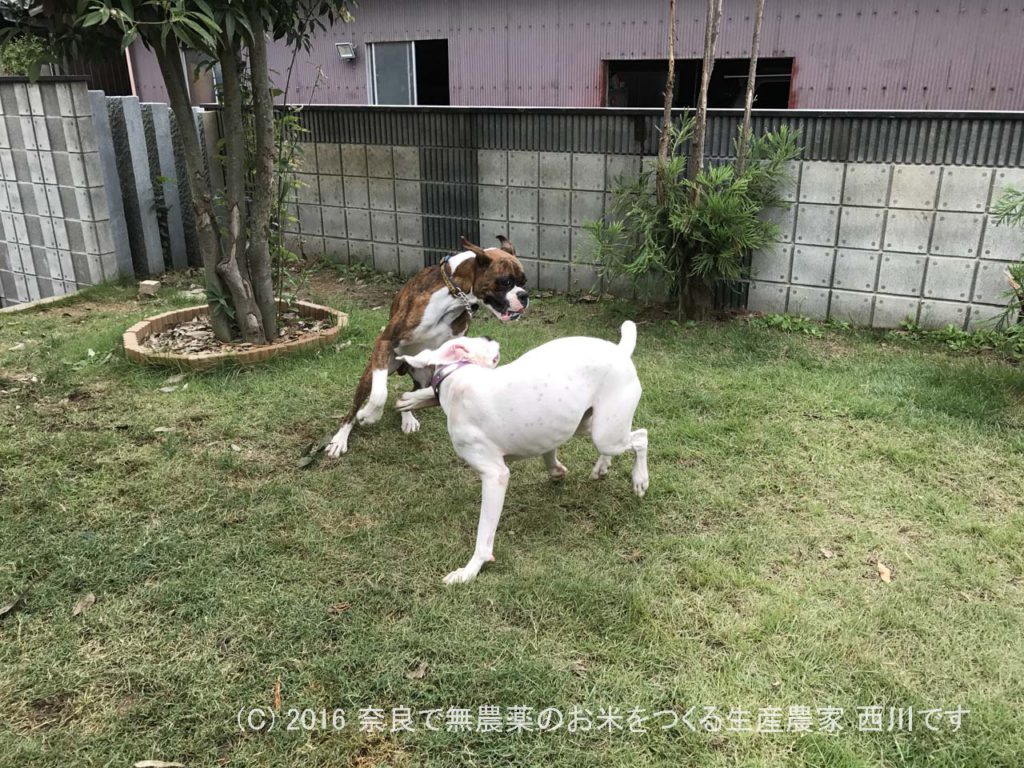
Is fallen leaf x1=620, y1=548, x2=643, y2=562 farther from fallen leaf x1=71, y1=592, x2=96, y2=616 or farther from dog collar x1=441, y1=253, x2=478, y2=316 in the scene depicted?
fallen leaf x1=71, y1=592, x2=96, y2=616

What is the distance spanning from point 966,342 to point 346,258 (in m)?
5.53

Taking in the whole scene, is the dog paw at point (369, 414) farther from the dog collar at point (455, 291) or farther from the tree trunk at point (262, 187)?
the tree trunk at point (262, 187)

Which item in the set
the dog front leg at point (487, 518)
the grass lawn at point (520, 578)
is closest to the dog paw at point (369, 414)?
the grass lawn at point (520, 578)

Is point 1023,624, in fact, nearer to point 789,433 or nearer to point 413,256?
point 789,433

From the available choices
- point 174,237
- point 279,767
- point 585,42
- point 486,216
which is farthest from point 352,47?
point 279,767

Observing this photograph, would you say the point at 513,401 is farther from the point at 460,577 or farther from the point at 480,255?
the point at 480,255

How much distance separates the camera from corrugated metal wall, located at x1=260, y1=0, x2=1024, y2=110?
743cm

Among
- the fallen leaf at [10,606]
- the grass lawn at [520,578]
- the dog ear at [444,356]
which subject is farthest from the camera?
the dog ear at [444,356]

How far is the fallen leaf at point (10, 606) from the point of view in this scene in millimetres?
2768

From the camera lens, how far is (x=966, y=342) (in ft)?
17.9

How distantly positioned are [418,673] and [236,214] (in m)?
3.73

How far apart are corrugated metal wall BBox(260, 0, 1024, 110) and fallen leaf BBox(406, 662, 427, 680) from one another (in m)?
7.66

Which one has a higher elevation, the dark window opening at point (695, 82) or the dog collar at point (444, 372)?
the dark window opening at point (695, 82)

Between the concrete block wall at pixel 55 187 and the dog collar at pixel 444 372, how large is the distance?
5.70m
